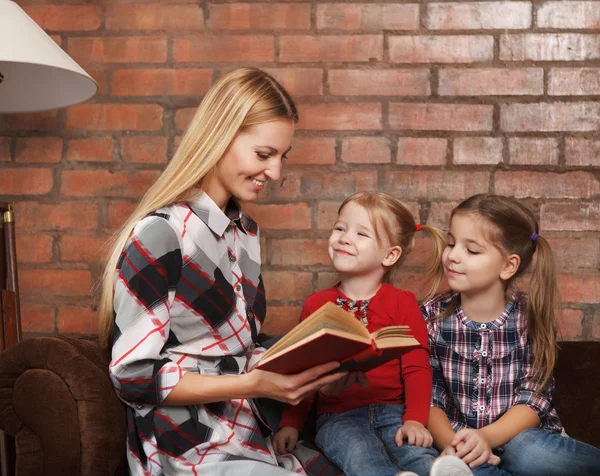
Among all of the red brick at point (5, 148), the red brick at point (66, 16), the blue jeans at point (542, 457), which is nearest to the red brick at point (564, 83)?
the blue jeans at point (542, 457)

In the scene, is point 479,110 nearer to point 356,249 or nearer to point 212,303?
point 356,249

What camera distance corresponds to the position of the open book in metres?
1.11

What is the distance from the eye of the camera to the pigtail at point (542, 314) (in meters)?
1.71

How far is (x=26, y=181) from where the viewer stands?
218 cm

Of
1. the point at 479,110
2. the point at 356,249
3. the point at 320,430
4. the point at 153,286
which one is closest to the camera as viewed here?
the point at 153,286

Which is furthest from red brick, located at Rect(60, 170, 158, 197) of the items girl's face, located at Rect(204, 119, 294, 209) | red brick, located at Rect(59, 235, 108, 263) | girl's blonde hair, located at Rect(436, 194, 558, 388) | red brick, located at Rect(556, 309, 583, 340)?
red brick, located at Rect(556, 309, 583, 340)

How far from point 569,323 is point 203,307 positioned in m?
1.24

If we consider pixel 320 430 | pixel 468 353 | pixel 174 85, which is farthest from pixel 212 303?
pixel 174 85

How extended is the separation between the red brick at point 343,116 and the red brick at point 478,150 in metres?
0.26

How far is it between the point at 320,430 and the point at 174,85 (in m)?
1.16

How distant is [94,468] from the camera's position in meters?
1.35

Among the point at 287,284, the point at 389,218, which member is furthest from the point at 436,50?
the point at 287,284

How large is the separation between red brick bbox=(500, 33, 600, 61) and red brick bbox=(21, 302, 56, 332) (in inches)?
64.4

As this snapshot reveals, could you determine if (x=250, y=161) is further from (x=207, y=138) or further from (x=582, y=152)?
(x=582, y=152)
